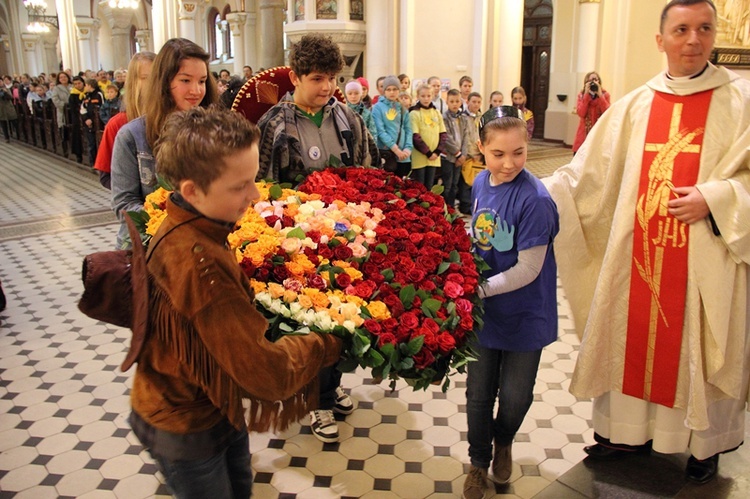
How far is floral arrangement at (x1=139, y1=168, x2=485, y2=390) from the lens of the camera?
1.64 metres

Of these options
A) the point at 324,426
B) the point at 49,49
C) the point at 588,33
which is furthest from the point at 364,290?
the point at 49,49

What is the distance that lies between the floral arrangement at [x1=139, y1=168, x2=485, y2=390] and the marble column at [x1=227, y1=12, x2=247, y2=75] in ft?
62.6

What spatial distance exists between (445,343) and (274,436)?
5.46 ft

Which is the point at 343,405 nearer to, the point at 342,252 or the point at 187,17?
the point at 342,252

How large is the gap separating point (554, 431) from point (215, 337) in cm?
213

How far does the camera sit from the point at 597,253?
8.96 ft

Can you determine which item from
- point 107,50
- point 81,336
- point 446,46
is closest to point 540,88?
point 446,46

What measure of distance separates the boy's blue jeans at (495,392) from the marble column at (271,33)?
16.3 metres

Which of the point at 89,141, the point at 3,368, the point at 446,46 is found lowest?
the point at 3,368

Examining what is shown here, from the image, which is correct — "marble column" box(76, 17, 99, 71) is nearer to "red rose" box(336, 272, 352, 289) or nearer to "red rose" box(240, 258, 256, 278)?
"red rose" box(240, 258, 256, 278)

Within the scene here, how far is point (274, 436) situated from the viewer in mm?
3039

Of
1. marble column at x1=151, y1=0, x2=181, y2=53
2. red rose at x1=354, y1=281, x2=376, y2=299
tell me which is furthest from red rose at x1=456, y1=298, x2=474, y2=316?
marble column at x1=151, y1=0, x2=181, y2=53

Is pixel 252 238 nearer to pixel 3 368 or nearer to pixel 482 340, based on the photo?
pixel 482 340

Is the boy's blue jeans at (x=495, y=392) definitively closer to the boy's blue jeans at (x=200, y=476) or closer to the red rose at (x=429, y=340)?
the red rose at (x=429, y=340)
